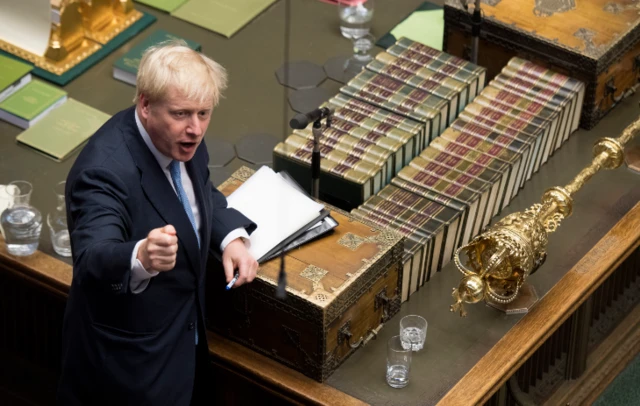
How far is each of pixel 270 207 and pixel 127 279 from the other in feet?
2.73

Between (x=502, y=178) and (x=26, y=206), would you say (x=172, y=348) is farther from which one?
(x=502, y=178)

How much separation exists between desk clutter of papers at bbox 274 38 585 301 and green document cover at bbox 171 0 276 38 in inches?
32.2

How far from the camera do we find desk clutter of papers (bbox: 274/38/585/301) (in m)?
4.74

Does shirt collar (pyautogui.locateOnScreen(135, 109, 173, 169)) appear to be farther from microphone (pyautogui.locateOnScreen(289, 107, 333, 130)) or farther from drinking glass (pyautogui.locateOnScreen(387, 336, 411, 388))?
drinking glass (pyautogui.locateOnScreen(387, 336, 411, 388))

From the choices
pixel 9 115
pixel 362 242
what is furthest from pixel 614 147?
pixel 9 115

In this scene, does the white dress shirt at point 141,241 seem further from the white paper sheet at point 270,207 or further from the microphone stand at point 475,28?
the microphone stand at point 475,28

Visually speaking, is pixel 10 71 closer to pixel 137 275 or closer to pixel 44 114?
pixel 44 114

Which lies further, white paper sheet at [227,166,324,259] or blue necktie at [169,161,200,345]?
white paper sheet at [227,166,324,259]

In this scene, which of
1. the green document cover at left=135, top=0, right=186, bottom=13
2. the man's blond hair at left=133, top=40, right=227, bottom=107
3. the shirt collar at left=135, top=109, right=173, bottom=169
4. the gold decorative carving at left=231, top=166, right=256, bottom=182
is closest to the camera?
the man's blond hair at left=133, top=40, right=227, bottom=107

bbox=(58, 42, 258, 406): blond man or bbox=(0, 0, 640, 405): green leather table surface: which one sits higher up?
Result: bbox=(58, 42, 258, 406): blond man

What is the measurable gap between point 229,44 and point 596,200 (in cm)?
159

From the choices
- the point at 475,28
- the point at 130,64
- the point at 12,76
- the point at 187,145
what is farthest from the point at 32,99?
the point at 187,145

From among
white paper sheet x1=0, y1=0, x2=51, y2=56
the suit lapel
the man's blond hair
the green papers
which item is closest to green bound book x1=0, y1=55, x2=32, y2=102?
white paper sheet x1=0, y1=0, x2=51, y2=56

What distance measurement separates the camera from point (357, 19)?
5.88m
